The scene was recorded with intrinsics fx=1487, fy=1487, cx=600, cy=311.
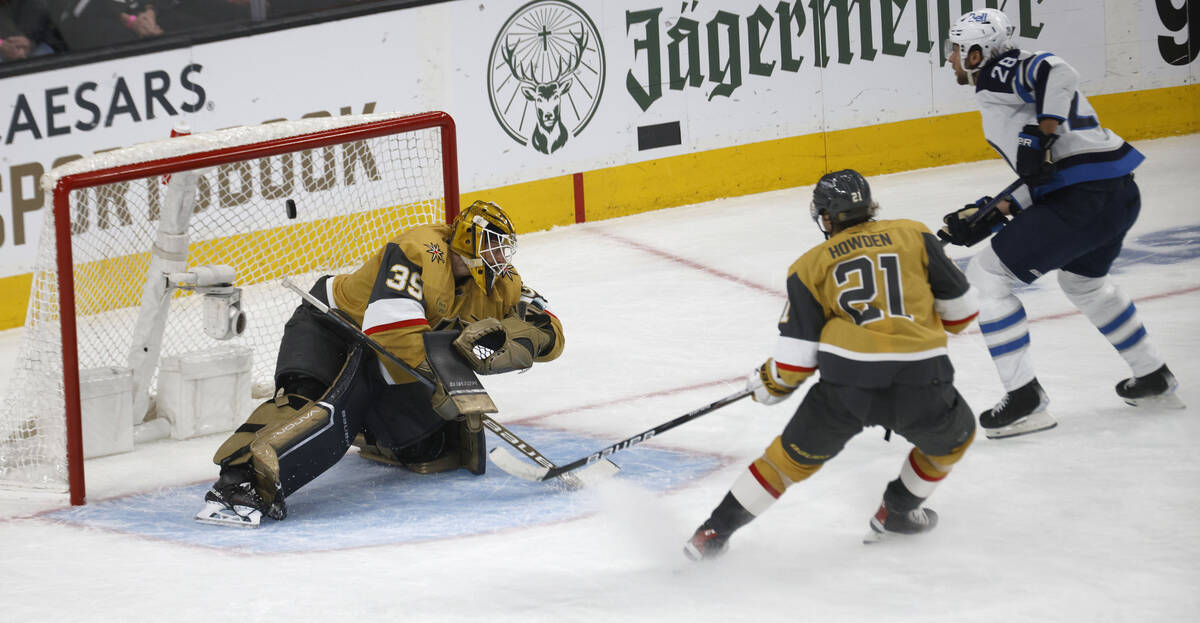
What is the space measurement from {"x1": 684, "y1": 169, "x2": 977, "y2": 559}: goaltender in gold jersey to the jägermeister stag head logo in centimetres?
372

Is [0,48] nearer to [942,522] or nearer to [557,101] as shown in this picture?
[557,101]

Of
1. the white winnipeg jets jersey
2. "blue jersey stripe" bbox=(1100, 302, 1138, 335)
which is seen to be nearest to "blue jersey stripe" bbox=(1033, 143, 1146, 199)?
the white winnipeg jets jersey

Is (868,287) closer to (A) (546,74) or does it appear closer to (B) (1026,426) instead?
(B) (1026,426)

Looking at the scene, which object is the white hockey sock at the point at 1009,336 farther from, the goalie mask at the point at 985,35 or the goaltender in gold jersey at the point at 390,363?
the goaltender in gold jersey at the point at 390,363

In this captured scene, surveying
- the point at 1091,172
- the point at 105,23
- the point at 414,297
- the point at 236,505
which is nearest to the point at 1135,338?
the point at 1091,172

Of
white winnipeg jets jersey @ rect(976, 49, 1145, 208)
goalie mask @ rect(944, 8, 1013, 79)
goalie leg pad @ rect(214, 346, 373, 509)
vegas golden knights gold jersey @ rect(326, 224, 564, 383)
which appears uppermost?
goalie mask @ rect(944, 8, 1013, 79)

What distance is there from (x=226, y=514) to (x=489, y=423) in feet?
2.33

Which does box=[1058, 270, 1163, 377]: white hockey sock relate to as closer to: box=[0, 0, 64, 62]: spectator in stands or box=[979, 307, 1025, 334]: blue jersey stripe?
box=[979, 307, 1025, 334]: blue jersey stripe

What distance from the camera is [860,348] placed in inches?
121

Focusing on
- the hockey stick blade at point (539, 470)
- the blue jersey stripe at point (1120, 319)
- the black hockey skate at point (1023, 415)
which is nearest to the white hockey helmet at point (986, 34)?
the blue jersey stripe at point (1120, 319)

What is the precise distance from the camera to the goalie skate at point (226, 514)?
3.71 metres

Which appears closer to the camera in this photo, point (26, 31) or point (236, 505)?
point (236, 505)

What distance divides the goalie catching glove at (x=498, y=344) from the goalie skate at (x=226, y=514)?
661mm

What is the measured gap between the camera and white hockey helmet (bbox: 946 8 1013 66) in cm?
412
